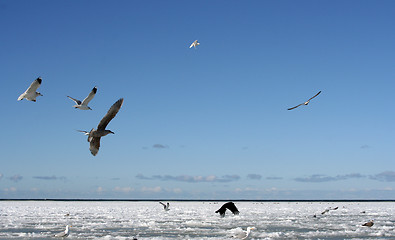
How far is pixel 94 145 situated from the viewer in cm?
1180

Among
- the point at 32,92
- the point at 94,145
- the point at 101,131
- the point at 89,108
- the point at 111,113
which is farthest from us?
the point at 32,92

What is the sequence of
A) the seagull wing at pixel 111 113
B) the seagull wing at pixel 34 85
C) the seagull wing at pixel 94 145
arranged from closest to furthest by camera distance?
the seagull wing at pixel 111 113 → the seagull wing at pixel 94 145 → the seagull wing at pixel 34 85

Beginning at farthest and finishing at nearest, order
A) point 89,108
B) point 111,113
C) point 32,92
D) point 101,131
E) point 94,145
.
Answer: point 32,92 < point 89,108 < point 94,145 < point 101,131 < point 111,113

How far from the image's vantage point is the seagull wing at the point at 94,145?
1173 centimetres

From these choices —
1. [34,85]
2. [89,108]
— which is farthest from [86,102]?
[34,85]

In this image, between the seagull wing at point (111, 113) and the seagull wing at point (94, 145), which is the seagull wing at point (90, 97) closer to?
the seagull wing at point (94, 145)

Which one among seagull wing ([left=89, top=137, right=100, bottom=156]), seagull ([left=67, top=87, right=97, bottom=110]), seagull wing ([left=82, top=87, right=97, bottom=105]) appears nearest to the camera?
seagull wing ([left=89, top=137, right=100, bottom=156])

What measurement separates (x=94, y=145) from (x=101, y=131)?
0.55m

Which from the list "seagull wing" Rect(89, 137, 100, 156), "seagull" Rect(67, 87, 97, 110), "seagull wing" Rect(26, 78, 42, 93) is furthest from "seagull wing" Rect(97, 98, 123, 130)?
"seagull wing" Rect(26, 78, 42, 93)

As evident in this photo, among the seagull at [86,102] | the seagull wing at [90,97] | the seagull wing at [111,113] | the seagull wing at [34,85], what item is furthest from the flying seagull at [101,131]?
the seagull wing at [34,85]

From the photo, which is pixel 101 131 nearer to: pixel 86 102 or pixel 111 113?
pixel 111 113

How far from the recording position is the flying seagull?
11195 mm

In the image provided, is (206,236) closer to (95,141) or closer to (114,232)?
(114,232)

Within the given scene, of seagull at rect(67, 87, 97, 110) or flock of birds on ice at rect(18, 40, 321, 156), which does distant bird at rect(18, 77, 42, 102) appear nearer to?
flock of birds on ice at rect(18, 40, 321, 156)
